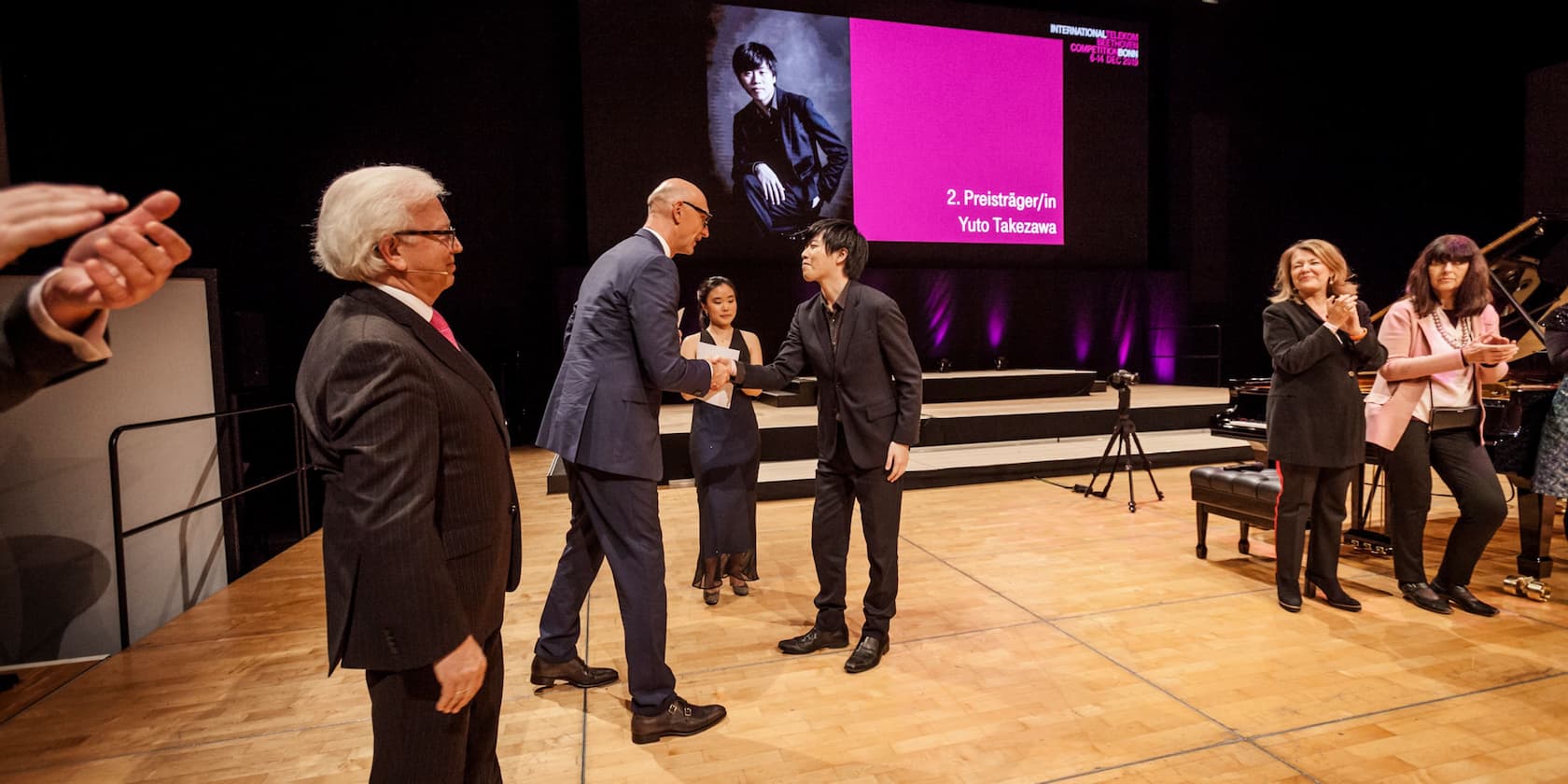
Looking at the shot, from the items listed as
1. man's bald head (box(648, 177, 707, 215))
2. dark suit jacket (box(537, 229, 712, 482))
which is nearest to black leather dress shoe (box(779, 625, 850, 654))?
dark suit jacket (box(537, 229, 712, 482))

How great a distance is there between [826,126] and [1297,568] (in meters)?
7.19

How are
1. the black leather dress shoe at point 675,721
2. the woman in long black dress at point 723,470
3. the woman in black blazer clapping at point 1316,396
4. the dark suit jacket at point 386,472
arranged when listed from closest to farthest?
the dark suit jacket at point 386,472 → the black leather dress shoe at point 675,721 → the woman in black blazer clapping at point 1316,396 → the woman in long black dress at point 723,470

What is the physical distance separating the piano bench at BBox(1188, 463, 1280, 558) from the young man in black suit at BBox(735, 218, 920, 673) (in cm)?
208

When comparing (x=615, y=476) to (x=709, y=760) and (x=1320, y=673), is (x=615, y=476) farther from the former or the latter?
(x=1320, y=673)

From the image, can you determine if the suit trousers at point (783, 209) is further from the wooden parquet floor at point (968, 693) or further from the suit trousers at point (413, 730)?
the suit trousers at point (413, 730)

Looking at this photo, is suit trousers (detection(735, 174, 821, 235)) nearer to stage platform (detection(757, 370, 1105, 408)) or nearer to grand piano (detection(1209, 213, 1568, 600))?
stage platform (detection(757, 370, 1105, 408))

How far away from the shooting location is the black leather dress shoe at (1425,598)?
2.98 m

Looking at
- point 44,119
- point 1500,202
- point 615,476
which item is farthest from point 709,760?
point 1500,202

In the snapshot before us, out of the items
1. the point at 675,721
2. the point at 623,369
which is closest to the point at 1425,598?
the point at 675,721

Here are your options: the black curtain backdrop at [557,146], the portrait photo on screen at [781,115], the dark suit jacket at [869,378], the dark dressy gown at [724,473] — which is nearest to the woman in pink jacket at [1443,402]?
the dark suit jacket at [869,378]

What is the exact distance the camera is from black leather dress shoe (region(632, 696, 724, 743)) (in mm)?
2092

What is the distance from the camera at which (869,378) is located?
2.57m

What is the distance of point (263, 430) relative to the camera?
719 cm

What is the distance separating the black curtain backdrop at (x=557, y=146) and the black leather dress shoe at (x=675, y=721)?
12.5 feet
